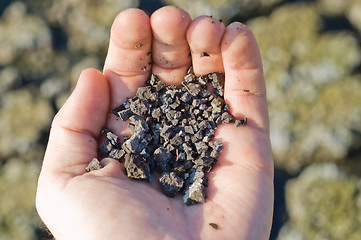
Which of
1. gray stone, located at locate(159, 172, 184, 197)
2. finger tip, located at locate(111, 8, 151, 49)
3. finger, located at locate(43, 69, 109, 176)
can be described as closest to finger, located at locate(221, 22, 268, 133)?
finger tip, located at locate(111, 8, 151, 49)

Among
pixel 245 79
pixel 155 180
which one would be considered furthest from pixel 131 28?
pixel 155 180

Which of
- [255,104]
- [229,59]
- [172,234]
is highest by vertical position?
[229,59]

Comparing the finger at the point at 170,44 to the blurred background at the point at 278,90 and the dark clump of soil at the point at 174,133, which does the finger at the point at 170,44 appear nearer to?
the dark clump of soil at the point at 174,133

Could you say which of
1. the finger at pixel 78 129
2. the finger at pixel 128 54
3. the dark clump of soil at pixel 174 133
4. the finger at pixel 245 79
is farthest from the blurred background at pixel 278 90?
the finger at pixel 78 129

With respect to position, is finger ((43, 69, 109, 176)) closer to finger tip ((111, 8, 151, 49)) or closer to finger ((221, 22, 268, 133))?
finger tip ((111, 8, 151, 49))

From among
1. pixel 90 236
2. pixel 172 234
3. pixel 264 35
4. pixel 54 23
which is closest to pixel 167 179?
pixel 172 234

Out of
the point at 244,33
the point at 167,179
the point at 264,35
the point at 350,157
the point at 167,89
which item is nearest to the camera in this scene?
the point at 167,179

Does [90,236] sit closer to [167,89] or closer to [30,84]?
[167,89]
